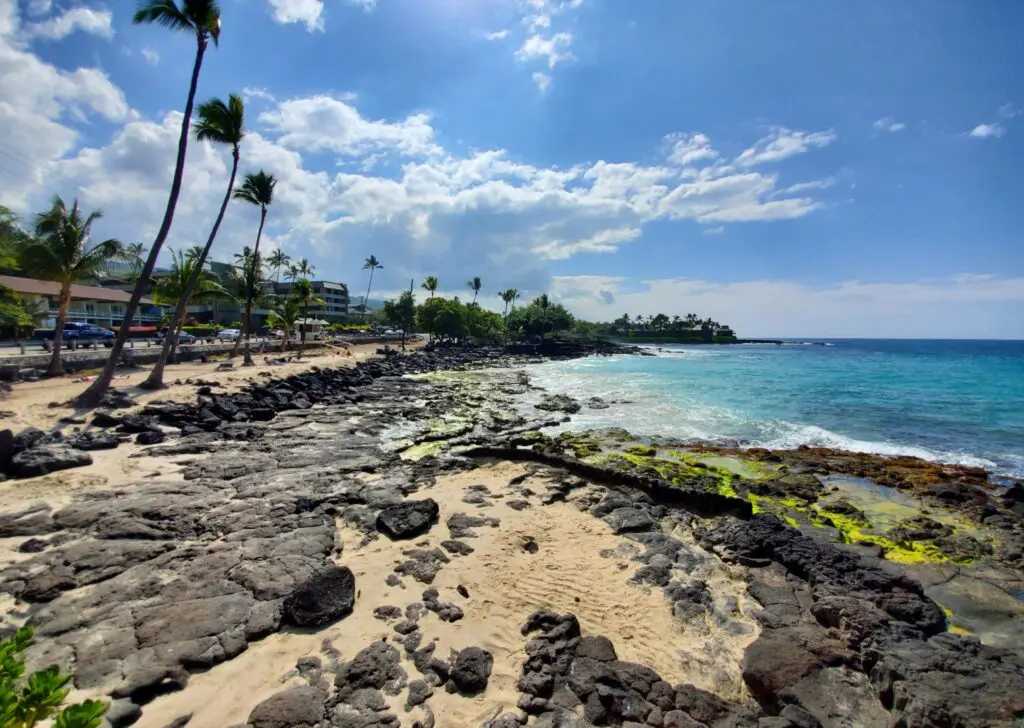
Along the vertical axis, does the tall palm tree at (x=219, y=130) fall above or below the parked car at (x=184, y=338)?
above

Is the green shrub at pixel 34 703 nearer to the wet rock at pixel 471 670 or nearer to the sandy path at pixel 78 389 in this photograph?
the wet rock at pixel 471 670

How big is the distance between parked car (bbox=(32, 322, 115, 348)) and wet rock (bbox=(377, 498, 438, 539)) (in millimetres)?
34675

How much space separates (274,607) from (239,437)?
34.9 ft

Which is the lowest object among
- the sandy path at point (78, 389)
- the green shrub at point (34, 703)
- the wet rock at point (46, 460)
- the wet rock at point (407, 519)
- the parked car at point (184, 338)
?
the wet rock at point (407, 519)

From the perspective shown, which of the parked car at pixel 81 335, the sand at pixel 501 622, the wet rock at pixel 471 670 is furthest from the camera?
the parked car at pixel 81 335

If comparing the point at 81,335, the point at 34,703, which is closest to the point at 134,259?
the point at 81,335

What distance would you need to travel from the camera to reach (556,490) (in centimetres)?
1144

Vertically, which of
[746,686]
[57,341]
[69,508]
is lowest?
[746,686]

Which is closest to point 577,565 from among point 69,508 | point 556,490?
point 556,490

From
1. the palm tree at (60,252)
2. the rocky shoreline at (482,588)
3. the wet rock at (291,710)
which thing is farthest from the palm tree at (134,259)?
the wet rock at (291,710)

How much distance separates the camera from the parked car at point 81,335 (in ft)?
107

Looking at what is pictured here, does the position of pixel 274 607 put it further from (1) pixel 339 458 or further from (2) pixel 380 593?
(1) pixel 339 458

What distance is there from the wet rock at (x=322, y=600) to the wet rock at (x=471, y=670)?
5.92ft

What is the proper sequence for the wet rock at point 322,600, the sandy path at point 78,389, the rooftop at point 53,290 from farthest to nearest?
the rooftop at point 53,290 < the sandy path at point 78,389 < the wet rock at point 322,600
